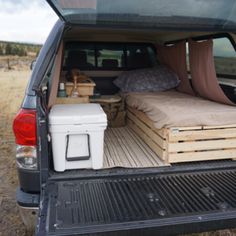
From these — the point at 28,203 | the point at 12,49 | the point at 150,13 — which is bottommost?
the point at 28,203

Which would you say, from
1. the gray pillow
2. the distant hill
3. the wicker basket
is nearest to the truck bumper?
the wicker basket

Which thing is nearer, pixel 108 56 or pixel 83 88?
pixel 83 88

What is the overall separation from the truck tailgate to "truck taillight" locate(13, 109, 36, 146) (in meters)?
0.39

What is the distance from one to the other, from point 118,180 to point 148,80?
105 inches

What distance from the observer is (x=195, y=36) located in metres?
3.97

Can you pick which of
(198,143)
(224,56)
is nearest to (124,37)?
(224,56)

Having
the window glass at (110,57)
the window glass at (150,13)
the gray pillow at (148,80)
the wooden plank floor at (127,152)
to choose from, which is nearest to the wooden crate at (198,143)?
the wooden plank floor at (127,152)

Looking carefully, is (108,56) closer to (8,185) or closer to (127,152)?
(127,152)

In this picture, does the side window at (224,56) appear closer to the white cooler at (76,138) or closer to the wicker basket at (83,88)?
the wicker basket at (83,88)

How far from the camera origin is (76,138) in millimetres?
2463

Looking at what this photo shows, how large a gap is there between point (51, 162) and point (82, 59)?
2.77 metres

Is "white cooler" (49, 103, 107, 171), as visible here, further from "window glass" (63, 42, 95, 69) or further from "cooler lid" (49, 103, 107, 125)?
"window glass" (63, 42, 95, 69)

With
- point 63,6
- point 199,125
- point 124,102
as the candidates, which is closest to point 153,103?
point 199,125

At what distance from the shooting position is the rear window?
4.88 meters
